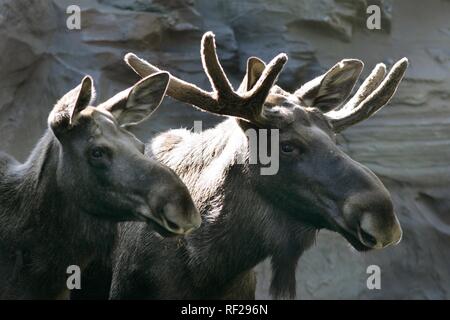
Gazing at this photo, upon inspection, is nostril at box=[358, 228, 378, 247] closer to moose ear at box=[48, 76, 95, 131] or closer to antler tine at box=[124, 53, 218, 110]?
antler tine at box=[124, 53, 218, 110]

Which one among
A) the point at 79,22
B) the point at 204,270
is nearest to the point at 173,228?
the point at 204,270

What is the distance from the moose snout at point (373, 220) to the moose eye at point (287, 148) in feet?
1.40

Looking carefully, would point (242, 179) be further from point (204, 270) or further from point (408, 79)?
point (408, 79)

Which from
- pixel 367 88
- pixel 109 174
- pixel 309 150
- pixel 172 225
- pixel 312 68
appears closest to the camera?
pixel 172 225

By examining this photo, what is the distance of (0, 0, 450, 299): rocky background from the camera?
810 centimetres

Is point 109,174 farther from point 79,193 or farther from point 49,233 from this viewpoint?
point 49,233

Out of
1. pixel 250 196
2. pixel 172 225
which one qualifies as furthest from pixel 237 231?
pixel 172 225

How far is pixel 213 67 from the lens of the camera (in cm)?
533

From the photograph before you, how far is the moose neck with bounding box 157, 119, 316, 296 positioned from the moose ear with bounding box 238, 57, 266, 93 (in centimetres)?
21

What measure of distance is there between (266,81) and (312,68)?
3541mm
